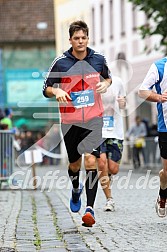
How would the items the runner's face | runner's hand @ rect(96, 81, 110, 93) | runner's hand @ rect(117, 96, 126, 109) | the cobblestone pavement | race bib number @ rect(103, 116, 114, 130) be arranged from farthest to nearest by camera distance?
1. race bib number @ rect(103, 116, 114, 130)
2. runner's hand @ rect(117, 96, 126, 109)
3. the runner's face
4. runner's hand @ rect(96, 81, 110, 93)
5. the cobblestone pavement

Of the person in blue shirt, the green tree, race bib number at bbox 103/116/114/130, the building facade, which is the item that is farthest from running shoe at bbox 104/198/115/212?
the building facade

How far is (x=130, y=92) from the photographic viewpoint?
132 feet

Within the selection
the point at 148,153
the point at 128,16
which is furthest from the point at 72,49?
the point at 128,16

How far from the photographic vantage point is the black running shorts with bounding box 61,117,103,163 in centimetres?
948

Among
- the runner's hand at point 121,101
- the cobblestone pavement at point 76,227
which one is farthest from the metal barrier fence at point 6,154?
the runner's hand at point 121,101

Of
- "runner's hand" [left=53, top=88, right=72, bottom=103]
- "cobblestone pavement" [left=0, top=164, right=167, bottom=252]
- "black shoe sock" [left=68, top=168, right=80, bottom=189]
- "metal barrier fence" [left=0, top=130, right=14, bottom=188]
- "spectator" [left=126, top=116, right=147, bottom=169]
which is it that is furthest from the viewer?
"spectator" [left=126, top=116, right=147, bottom=169]

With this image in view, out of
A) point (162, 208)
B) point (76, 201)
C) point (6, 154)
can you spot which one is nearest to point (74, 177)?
point (76, 201)

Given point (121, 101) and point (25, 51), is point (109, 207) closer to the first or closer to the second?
point (121, 101)

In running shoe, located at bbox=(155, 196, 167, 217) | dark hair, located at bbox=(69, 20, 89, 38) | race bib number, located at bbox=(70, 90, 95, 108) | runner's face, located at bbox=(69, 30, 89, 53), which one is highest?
dark hair, located at bbox=(69, 20, 89, 38)

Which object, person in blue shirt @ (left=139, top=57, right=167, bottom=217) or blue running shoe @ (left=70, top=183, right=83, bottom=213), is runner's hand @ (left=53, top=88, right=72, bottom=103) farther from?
blue running shoe @ (left=70, top=183, right=83, bottom=213)

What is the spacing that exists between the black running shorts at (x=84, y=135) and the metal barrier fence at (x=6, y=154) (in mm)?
9334

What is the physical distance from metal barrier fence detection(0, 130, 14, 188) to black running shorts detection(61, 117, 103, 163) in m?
9.33

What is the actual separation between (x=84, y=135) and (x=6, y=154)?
9632 mm

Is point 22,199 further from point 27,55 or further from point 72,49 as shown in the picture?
point 27,55
